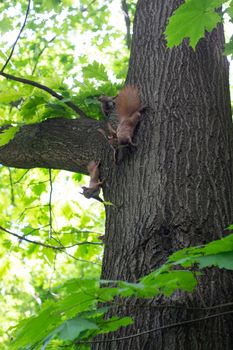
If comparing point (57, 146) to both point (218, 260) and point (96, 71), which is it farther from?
point (218, 260)

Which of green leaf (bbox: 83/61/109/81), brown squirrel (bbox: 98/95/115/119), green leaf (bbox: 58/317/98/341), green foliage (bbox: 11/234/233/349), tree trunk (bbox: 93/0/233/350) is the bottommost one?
green leaf (bbox: 58/317/98/341)

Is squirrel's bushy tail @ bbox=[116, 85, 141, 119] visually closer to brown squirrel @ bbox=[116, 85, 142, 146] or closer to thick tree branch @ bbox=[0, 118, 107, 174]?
brown squirrel @ bbox=[116, 85, 142, 146]

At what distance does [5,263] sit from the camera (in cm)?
490

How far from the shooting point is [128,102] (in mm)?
2836

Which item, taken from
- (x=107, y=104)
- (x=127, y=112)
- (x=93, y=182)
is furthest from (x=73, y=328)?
(x=107, y=104)

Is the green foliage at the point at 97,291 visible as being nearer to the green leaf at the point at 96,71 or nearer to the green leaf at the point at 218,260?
the green leaf at the point at 218,260

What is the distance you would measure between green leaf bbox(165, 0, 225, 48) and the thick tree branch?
37.7 inches

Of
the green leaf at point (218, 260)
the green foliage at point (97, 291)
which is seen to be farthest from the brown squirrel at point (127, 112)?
the green leaf at point (218, 260)

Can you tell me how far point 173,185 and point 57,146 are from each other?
91cm

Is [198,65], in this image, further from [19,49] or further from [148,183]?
[19,49]

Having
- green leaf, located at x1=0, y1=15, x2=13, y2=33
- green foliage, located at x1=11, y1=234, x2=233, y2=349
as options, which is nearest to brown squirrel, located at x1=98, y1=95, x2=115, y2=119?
green foliage, located at x1=11, y1=234, x2=233, y2=349

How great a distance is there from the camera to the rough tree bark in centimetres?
213

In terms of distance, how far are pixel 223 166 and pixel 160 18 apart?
3.69 feet

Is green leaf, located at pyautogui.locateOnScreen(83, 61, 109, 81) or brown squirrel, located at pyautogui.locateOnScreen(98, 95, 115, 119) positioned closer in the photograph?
brown squirrel, located at pyautogui.locateOnScreen(98, 95, 115, 119)
